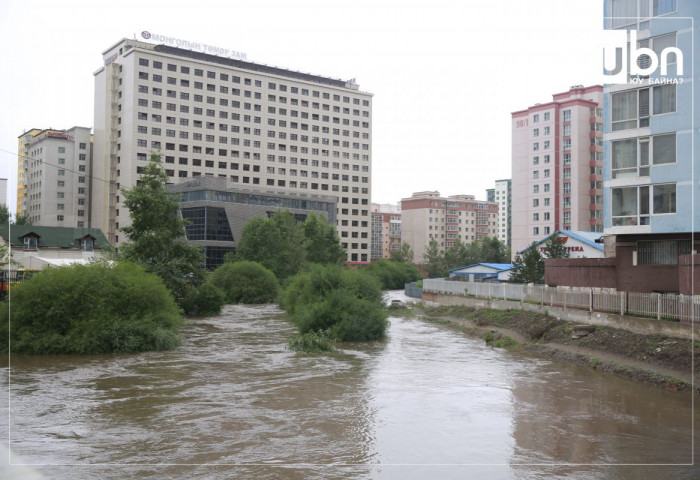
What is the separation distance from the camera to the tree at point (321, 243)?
232 ft

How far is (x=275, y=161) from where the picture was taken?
112 m

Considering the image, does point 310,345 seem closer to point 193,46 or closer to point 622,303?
point 622,303

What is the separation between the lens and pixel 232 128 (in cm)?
10662

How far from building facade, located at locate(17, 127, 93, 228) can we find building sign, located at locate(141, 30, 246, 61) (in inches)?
838

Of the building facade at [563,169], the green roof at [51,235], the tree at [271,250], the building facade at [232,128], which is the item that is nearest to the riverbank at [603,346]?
the tree at [271,250]

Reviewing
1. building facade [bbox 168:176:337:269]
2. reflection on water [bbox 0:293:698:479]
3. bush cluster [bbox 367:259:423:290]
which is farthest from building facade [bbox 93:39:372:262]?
reflection on water [bbox 0:293:698:479]

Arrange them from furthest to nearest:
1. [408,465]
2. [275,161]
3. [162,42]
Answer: [275,161] < [162,42] < [408,465]

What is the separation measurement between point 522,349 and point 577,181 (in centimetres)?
6203

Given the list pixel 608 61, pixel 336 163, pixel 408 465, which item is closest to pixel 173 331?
pixel 408 465

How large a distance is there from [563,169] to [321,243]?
1463 inches

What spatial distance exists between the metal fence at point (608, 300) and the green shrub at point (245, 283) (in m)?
21.8

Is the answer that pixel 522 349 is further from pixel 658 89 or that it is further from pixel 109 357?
pixel 109 357

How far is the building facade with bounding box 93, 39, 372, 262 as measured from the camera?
96.0m

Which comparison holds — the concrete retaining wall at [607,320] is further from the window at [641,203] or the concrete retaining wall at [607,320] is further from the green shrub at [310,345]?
the green shrub at [310,345]
